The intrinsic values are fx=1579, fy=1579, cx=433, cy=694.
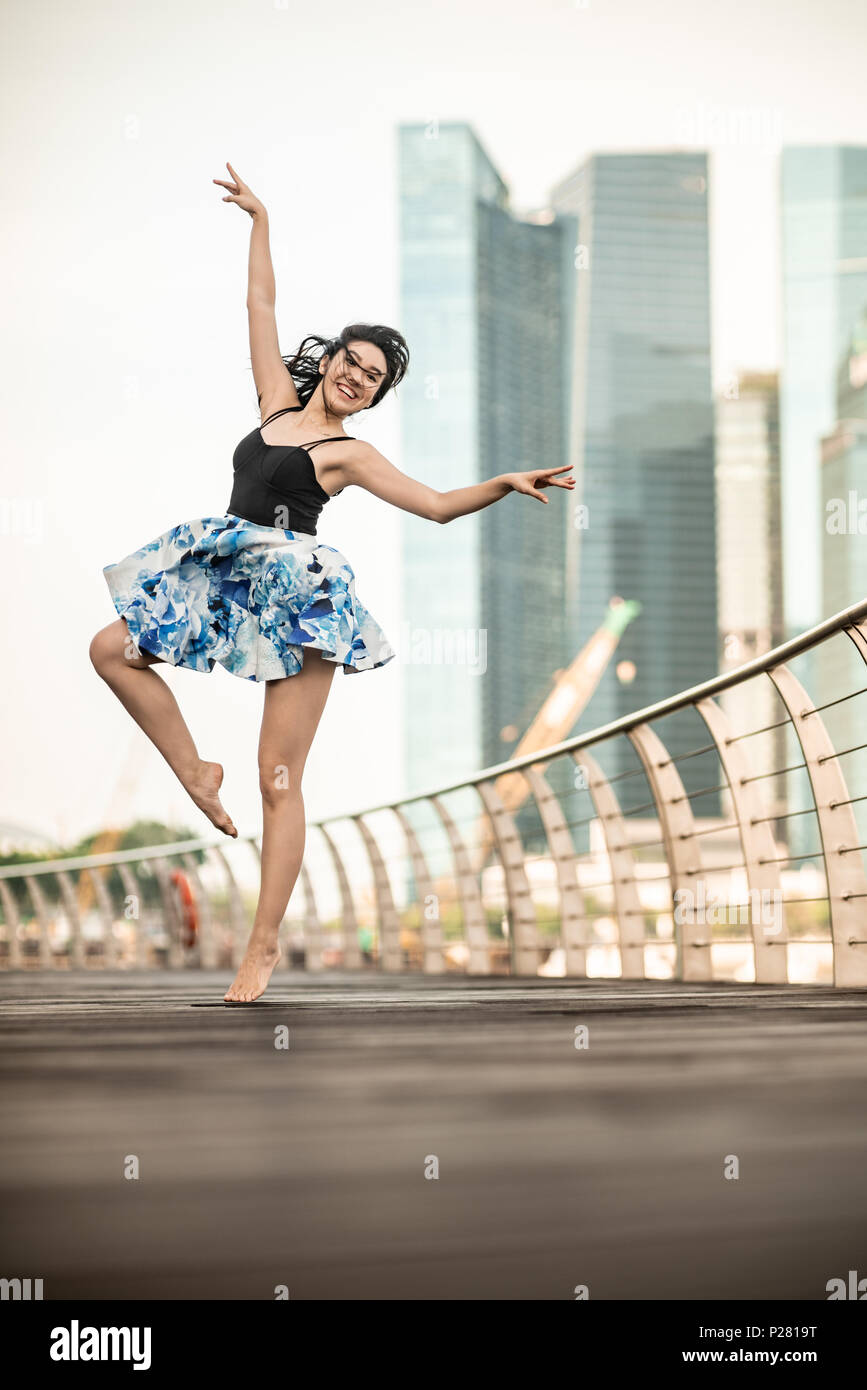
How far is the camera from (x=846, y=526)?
422 ft

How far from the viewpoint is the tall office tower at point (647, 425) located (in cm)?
13125

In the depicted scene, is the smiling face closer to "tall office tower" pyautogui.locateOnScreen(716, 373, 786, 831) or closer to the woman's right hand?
the woman's right hand

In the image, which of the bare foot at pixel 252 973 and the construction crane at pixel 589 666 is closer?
the bare foot at pixel 252 973

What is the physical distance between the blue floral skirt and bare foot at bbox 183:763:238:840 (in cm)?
20

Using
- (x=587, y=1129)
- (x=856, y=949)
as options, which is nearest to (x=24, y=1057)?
(x=587, y=1129)

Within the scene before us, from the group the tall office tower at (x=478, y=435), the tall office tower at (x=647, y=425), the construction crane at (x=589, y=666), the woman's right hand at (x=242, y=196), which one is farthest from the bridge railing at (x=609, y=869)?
the tall office tower at (x=478, y=435)

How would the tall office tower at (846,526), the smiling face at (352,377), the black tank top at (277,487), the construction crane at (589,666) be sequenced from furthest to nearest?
the tall office tower at (846,526) < the construction crane at (589,666) < the smiling face at (352,377) < the black tank top at (277,487)

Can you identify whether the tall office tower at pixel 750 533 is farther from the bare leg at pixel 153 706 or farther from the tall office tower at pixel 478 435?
the bare leg at pixel 153 706

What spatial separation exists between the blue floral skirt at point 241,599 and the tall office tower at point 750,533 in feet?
451

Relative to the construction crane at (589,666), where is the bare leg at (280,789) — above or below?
below

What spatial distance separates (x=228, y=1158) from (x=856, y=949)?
2.34 metres

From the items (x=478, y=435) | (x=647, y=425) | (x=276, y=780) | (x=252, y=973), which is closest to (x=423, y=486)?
(x=276, y=780)

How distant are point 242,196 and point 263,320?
27 centimetres

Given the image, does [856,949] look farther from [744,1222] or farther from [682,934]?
[744,1222]
